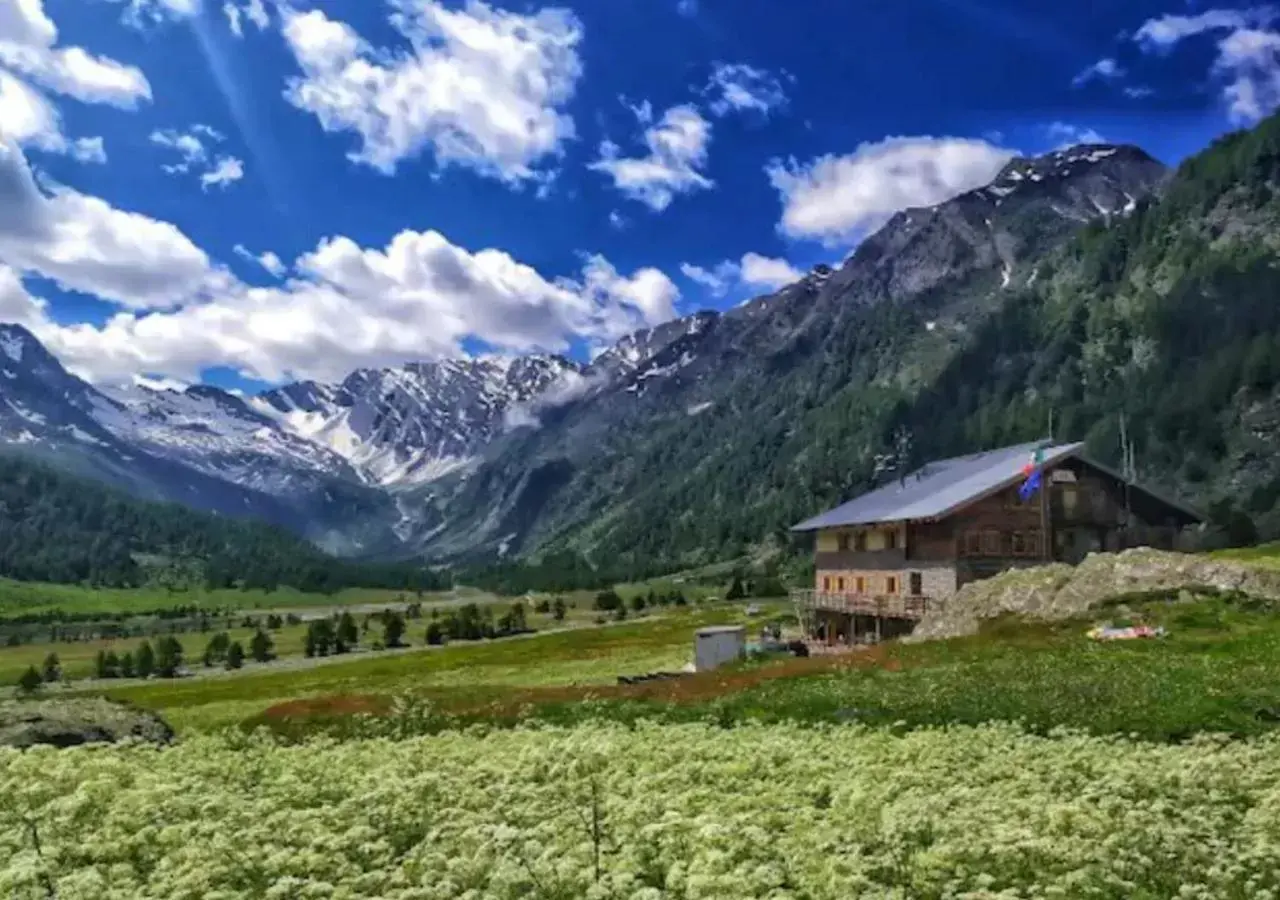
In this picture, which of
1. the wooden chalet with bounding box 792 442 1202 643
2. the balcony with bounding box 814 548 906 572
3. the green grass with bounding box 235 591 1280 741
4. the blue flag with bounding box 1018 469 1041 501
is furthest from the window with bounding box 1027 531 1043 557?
the green grass with bounding box 235 591 1280 741

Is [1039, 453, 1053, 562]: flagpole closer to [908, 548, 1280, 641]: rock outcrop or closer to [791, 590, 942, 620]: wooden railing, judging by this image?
[791, 590, 942, 620]: wooden railing

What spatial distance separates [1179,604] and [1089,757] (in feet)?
128

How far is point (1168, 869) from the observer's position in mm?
12797

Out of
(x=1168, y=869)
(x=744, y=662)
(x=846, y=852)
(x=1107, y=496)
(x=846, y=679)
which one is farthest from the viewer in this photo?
(x=1107, y=496)

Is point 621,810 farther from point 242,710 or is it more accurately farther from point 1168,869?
point 242,710

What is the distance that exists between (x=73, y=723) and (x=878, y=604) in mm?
61846

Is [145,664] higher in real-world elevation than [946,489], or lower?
lower

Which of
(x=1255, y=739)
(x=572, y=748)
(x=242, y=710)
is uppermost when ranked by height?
(x=572, y=748)

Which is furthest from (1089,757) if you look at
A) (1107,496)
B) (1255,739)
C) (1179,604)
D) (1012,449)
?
(1012,449)

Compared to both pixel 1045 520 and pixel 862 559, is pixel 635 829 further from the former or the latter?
pixel 862 559

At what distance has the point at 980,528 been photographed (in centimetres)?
7919

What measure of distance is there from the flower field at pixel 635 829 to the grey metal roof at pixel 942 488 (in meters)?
59.7

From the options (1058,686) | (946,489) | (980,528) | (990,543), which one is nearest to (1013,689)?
(1058,686)

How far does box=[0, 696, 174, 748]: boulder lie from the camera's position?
32.7 metres
